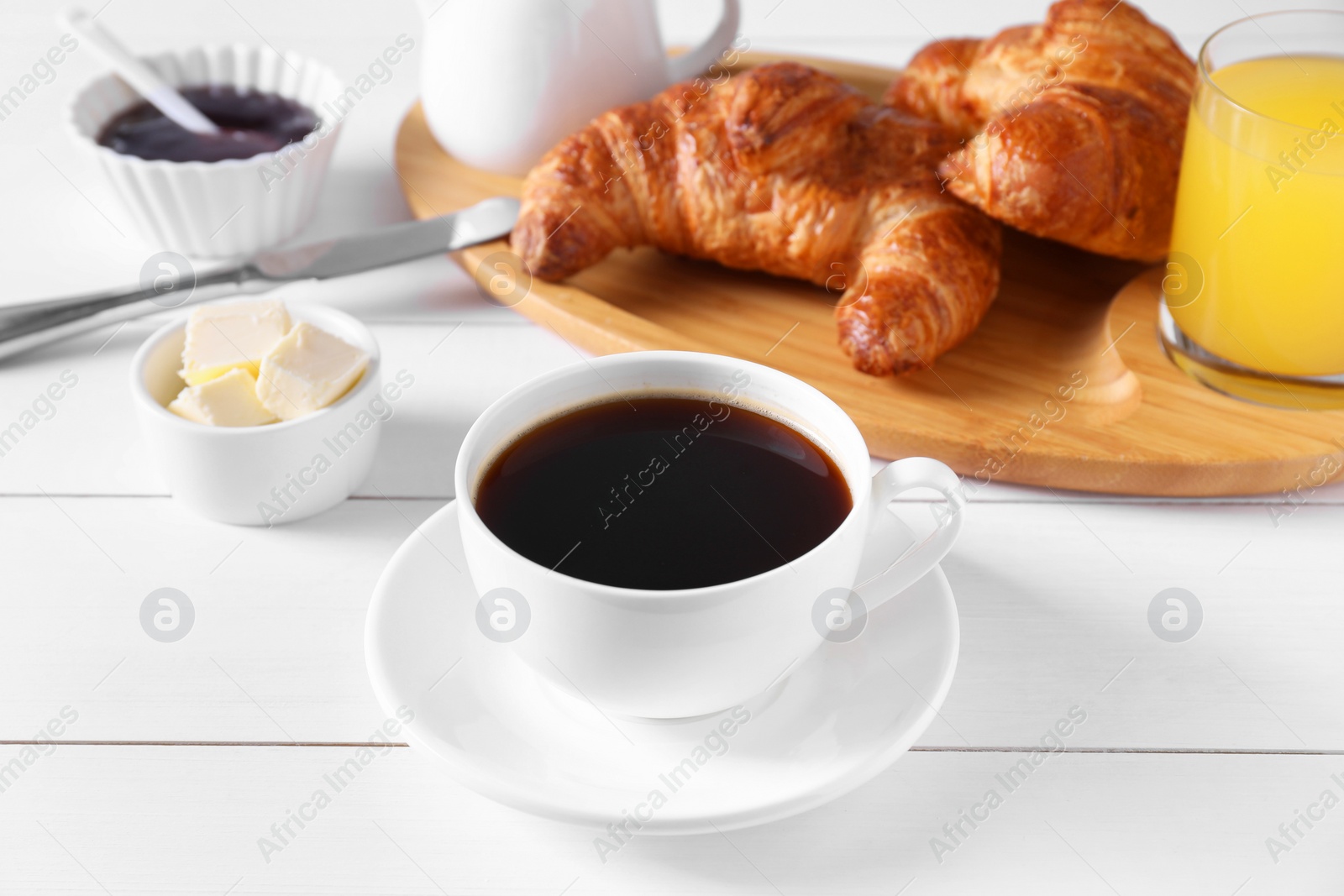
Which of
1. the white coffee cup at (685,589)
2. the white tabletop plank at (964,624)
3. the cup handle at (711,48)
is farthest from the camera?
the cup handle at (711,48)

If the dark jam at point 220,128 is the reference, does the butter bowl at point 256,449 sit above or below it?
below

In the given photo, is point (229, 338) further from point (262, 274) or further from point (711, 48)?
point (711, 48)

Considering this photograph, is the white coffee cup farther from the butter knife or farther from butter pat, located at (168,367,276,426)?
the butter knife

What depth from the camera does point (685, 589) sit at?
828 millimetres

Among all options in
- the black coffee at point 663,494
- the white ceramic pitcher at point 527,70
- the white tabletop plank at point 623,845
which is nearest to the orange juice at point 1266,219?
the white tabletop plank at point 623,845

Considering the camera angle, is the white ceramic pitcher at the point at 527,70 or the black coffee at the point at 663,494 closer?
the black coffee at the point at 663,494

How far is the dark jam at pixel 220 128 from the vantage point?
5.14 ft

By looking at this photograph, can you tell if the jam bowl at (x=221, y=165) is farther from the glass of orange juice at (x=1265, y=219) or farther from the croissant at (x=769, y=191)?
the glass of orange juice at (x=1265, y=219)

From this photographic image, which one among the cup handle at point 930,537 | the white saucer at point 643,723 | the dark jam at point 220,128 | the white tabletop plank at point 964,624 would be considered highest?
the dark jam at point 220,128

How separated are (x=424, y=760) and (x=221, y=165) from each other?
83 centimetres

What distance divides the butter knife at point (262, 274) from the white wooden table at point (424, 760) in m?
0.04

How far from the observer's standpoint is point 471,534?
0.86 meters

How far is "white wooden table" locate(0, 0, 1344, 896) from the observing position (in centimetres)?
90

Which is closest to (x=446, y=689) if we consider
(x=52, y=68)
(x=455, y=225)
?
(x=455, y=225)
